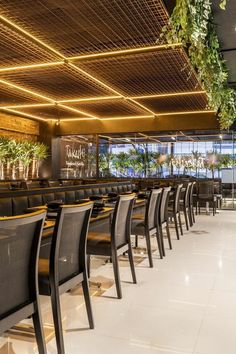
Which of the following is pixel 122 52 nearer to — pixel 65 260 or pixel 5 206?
pixel 5 206

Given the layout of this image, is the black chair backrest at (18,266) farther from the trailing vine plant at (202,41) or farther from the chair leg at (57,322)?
the trailing vine plant at (202,41)

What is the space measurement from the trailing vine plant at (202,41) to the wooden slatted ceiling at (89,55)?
30 cm

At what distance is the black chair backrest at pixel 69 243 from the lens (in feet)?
7.53

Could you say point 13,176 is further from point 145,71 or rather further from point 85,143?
point 145,71

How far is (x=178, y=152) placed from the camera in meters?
12.9

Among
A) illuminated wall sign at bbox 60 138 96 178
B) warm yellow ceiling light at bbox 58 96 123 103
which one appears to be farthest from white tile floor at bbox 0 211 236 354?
illuminated wall sign at bbox 60 138 96 178

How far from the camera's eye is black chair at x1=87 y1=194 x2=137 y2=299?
338 centimetres

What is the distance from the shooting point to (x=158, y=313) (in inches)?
121

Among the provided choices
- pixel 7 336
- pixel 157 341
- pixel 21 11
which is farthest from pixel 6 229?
pixel 21 11

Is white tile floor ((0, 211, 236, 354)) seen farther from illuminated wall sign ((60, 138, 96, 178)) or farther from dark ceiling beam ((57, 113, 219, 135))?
illuminated wall sign ((60, 138, 96, 178))

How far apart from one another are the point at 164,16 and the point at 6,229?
3331mm

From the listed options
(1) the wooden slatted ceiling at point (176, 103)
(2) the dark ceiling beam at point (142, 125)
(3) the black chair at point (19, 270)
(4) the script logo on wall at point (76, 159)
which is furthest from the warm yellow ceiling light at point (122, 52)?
(4) the script logo on wall at point (76, 159)

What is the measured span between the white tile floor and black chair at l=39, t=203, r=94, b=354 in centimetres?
24

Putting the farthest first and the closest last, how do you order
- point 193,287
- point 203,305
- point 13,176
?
point 13,176 → point 193,287 → point 203,305
